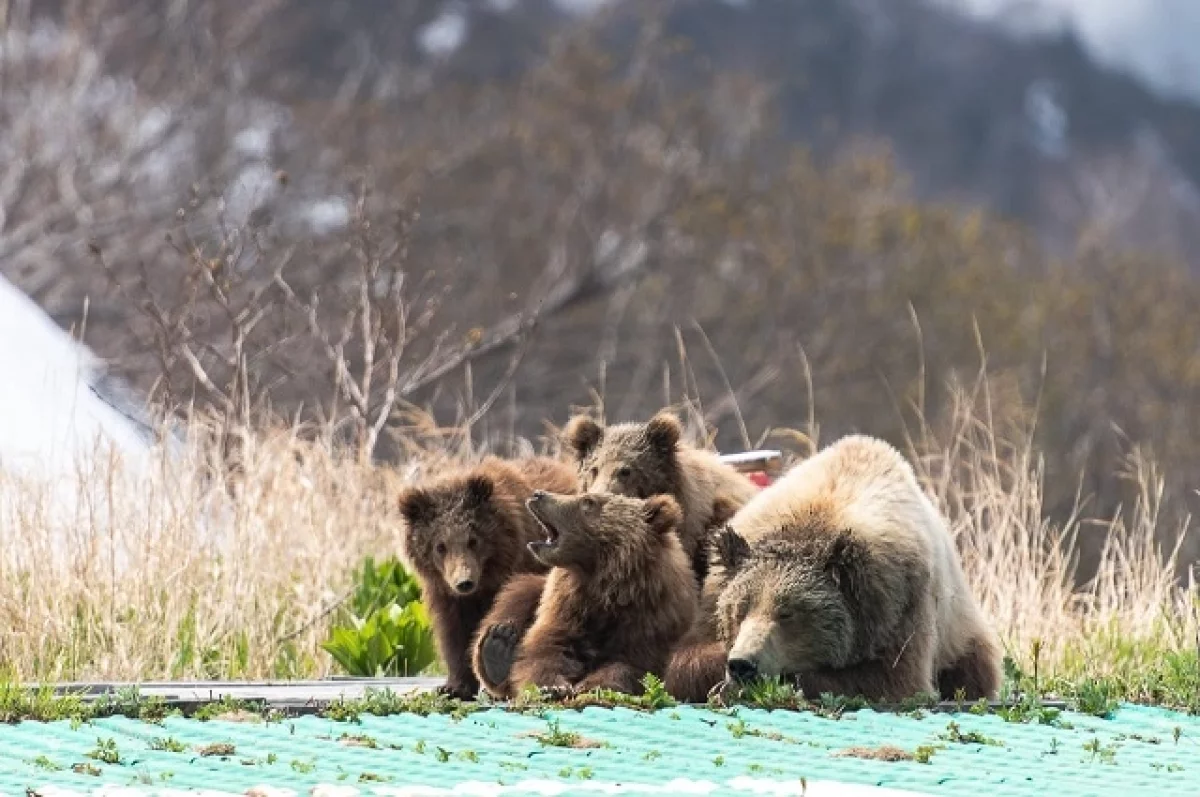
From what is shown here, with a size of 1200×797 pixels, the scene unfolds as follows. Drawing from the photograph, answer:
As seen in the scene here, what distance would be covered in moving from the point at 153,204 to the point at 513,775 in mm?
24380

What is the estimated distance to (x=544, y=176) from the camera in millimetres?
36062

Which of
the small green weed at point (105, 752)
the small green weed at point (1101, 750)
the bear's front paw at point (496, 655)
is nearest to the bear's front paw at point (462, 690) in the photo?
the bear's front paw at point (496, 655)

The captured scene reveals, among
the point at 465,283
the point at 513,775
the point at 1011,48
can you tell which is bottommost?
the point at 513,775

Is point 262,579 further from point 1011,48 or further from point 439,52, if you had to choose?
point 1011,48

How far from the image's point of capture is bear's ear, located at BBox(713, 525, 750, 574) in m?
6.92

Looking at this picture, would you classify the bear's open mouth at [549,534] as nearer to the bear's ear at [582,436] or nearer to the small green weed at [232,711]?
the bear's ear at [582,436]

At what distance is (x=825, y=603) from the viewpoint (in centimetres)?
683

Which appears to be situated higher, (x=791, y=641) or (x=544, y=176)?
(x=544, y=176)

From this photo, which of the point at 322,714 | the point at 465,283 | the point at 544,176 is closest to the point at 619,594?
the point at 322,714

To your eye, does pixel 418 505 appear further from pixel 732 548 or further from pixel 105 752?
pixel 105 752

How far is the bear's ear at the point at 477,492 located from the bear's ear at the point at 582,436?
337 mm

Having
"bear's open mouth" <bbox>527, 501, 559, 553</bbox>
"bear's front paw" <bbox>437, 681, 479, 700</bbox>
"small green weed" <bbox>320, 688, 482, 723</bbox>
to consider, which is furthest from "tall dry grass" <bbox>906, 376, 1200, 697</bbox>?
"small green weed" <bbox>320, 688, 482, 723</bbox>

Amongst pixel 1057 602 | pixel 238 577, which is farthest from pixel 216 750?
pixel 1057 602

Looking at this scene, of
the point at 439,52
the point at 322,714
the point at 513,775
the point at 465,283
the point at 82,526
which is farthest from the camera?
the point at 439,52
